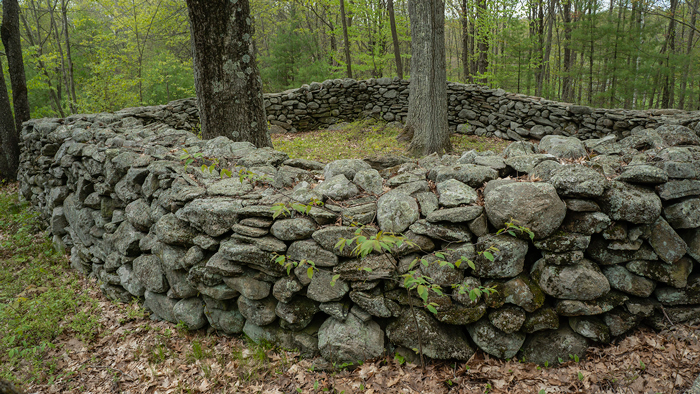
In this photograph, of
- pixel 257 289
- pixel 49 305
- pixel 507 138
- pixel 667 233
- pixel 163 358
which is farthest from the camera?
pixel 507 138

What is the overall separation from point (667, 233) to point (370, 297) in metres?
Answer: 2.17

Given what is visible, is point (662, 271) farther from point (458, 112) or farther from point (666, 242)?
point (458, 112)

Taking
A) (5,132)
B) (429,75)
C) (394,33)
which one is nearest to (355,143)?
(429,75)

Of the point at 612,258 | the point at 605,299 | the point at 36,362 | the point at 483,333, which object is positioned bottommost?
the point at 36,362

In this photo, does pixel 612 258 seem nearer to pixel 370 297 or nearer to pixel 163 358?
pixel 370 297

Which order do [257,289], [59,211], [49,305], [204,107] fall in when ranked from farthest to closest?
[59,211], [204,107], [49,305], [257,289]

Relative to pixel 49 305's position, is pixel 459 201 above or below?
above

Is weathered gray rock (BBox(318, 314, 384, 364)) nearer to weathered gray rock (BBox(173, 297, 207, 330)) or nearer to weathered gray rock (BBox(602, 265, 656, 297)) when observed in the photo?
weathered gray rock (BBox(173, 297, 207, 330))

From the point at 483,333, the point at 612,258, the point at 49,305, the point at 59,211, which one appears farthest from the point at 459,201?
the point at 59,211

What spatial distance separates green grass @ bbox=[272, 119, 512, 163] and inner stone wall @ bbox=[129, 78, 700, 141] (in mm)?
448

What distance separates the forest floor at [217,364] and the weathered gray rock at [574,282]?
469mm

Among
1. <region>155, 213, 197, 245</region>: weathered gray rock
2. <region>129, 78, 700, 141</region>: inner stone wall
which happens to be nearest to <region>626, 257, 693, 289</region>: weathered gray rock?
<region>155, 213, 197, 245</region>: weathered gray rock

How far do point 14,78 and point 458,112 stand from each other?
35.1 ft

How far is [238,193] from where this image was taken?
3338 millimetres
